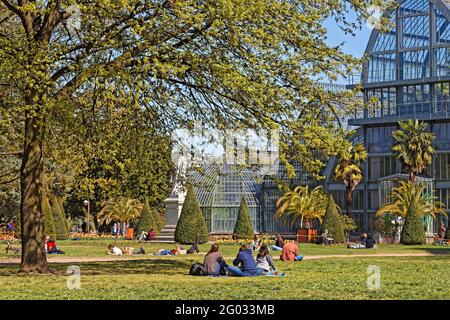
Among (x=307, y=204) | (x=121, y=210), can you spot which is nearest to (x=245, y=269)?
(x=307, y=204)

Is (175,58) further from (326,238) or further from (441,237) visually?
(441,237)

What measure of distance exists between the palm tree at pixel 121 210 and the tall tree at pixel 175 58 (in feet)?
189

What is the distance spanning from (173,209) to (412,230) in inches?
643

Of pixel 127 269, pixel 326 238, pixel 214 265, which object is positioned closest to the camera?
pixel 214 265

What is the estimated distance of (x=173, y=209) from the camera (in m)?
64.2

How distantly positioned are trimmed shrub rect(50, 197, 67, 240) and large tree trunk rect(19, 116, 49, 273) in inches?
1610

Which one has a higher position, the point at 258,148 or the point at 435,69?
the point at 435,69

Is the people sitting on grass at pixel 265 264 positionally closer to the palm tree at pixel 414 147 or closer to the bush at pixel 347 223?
the bush at pixel 347 223

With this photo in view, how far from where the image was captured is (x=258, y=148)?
973 inches

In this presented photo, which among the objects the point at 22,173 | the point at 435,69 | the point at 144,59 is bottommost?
the point at 22,173
